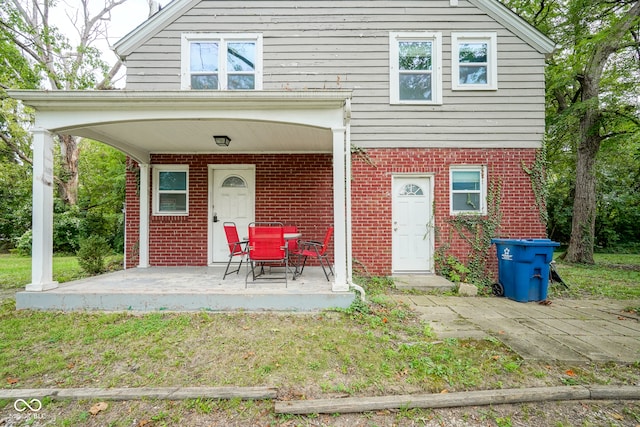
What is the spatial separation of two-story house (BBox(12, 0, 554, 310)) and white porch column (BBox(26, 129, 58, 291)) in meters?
1.64

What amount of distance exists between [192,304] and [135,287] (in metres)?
1.06

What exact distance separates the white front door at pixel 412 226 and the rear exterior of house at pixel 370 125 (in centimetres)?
2

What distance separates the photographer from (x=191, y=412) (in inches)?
80.4

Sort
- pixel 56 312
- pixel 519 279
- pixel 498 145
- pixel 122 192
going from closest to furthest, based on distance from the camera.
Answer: pixel 56 312 → pixel 519 279 → pixel 498 145 → pixel 122 192

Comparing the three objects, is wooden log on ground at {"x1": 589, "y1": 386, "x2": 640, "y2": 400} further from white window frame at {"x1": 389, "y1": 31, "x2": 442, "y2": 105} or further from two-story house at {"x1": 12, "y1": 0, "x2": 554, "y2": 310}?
white window frame at {"x1": 389, "y1": 31, "x2": 442, "y2": 105}

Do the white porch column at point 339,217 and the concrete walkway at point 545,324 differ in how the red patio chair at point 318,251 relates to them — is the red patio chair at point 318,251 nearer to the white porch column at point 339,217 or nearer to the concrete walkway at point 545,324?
the white porch column at point 339,217

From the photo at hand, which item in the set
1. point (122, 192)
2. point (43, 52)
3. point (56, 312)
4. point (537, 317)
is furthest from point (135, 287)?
point (43, 52)

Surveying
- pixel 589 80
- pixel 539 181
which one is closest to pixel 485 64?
pixel 539 181

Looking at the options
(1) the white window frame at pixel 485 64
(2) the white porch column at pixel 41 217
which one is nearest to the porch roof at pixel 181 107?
(2) the white porch column at pixel 41 217

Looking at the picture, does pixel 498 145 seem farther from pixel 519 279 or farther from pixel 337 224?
pixel 337 224

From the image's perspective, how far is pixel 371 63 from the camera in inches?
235

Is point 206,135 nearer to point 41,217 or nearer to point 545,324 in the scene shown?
point 41,217

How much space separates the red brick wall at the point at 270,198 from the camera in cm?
612

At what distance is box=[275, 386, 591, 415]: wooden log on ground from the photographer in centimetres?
204
